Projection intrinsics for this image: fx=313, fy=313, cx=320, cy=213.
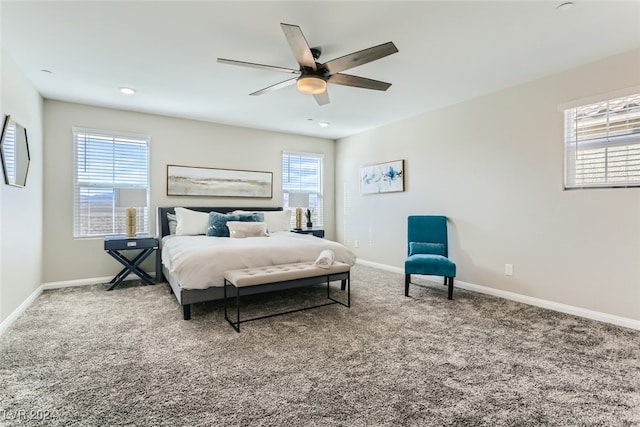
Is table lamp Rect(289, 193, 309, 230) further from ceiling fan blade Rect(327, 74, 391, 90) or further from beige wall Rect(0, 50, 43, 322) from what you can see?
beige wall Rect(0, 50, 43, 322)

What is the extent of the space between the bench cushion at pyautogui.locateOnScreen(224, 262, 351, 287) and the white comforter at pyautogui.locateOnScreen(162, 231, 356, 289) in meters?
0.10

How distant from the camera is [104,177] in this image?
14.9 feet

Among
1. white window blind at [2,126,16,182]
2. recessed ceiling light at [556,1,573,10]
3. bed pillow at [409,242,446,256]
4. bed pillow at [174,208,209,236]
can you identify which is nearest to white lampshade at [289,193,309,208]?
bed pillow at [174,208,209,236]

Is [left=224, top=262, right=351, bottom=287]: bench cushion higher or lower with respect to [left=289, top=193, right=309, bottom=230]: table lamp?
lower

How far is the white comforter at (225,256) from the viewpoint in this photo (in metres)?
3.00

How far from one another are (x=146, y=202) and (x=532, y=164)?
5.09 metres

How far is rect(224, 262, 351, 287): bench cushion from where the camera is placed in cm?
284

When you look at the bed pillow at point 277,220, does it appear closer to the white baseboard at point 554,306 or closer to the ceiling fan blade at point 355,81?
the white baseboard at point 554,306

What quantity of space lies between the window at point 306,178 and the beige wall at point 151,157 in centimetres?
14

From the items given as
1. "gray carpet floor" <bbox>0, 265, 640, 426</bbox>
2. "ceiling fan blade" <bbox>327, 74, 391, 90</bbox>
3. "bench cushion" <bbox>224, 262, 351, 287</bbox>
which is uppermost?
"ceiling fan blade" <bbox>327, 74, 391, 90</bbox>

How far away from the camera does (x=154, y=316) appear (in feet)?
10.4

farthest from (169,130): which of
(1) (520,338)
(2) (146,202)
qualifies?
(1) (520,338)

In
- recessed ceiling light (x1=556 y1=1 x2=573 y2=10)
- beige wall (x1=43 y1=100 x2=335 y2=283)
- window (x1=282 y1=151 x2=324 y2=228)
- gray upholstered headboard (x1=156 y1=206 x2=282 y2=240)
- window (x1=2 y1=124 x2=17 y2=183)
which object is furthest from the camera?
window (x1=282 y1=151 x2=324 y2=228)

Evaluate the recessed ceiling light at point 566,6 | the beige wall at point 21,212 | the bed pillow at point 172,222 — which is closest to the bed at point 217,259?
the bed pillow at point 172,222
